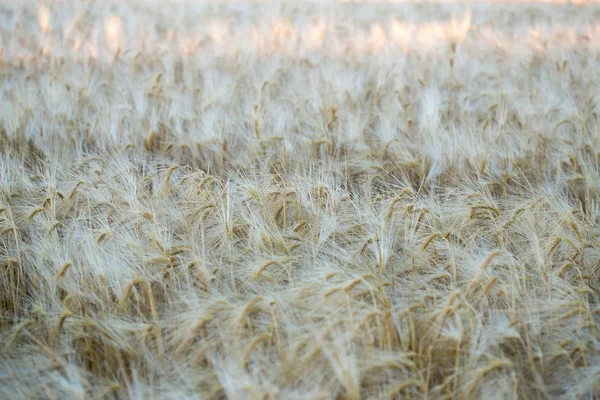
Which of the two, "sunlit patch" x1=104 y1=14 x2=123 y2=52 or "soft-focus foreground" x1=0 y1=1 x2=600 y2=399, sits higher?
"sunlit patch" x1=104 y1=14 x2=123 y2=52

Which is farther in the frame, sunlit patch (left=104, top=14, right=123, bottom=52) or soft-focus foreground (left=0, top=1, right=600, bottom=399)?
sunlit patch (left=104, top=14, right=123, bottom=52)

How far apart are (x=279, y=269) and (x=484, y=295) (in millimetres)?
734

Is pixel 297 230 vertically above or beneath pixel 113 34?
beneath

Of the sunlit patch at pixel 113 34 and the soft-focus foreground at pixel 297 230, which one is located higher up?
the sunlit patch at pixel 113 34

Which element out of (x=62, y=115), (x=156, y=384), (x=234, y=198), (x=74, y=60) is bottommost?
(x=156, y=384)

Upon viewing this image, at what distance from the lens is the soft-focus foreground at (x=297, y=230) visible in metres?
1.41

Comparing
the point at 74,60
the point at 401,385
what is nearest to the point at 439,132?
the point at 401,385

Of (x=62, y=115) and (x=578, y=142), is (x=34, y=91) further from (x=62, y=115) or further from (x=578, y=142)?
(x=578, y=142)

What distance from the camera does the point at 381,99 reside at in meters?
3.62

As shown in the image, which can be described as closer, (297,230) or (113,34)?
(297,230)

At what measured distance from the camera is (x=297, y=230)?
6.68 ft

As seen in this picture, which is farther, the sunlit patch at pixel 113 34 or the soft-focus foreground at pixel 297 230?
the sunlit patch at pixel 113 34

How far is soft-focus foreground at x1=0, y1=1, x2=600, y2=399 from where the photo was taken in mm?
1409

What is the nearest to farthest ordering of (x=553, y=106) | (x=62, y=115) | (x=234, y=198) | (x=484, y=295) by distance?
(x=484, y=295) → (x=234, y=198) → (x=62, y=115) → (x=553, y=106)
